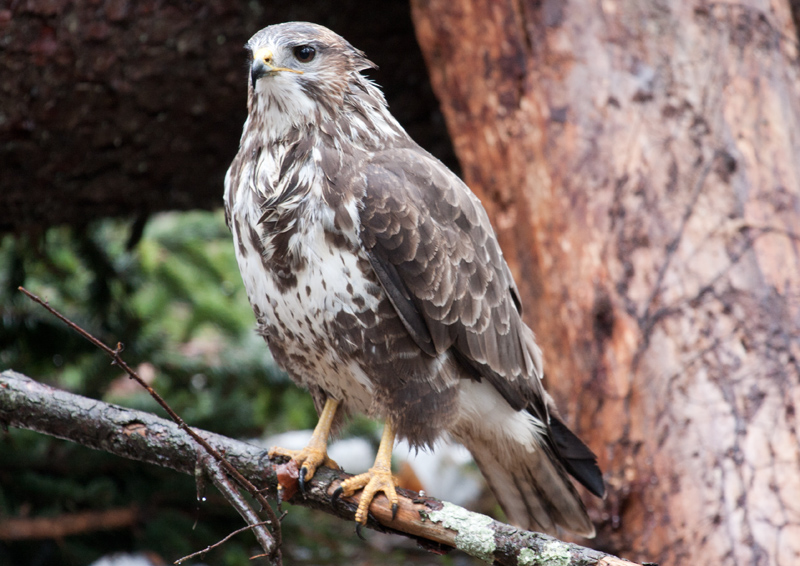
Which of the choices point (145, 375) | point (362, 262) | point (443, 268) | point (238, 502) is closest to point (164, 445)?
point (238, 502)

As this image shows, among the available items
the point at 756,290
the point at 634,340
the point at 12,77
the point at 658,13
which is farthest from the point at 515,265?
the point at 12,77

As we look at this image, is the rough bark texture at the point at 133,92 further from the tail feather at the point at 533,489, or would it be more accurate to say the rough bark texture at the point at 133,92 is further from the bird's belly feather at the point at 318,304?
the tail feather at the point at 533,489

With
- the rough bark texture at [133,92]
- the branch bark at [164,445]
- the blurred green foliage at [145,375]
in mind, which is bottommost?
the blurred green foliage at [145,375]

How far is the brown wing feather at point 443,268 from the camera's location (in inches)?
104

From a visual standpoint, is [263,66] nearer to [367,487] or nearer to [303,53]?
[303,53]

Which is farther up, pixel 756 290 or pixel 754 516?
pixel 756 290

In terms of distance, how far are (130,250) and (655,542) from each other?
3437 mm

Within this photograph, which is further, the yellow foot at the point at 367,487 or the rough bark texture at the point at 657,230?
the rough bark texture at the point at 657,230

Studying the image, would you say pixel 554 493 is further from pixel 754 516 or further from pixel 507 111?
pixel 507 111

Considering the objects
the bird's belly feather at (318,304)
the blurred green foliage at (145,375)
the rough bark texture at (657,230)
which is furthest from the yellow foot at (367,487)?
the blurred green foliage at (145,375)

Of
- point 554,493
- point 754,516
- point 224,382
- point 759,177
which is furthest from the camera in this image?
point 224,382

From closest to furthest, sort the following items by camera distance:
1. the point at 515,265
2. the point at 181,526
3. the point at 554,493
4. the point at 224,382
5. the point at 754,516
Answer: the point at 754,516 → the point at 554,493 → the point at 515,265 → the point at 181,526 → the point at 224,382

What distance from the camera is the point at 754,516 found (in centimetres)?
293

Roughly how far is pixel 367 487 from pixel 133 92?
2400 millimetres
